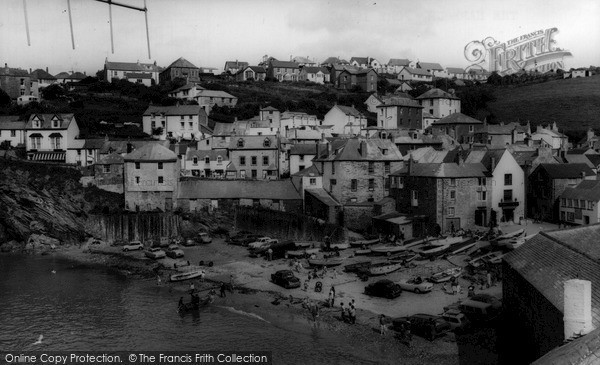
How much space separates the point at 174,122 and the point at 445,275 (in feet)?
177

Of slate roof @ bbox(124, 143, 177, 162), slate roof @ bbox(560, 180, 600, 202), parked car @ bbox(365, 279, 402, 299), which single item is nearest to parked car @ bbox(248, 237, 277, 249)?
slate roof @ bbox(124, 143, 177, 162)

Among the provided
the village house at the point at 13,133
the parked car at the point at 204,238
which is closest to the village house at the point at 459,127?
the parked car at the point at 204,238

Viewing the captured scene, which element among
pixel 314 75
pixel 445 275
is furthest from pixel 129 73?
pixel 445 275

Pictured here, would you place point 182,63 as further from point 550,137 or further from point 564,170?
point 564,170

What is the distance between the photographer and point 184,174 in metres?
62.9

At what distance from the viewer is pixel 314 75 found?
420 ft

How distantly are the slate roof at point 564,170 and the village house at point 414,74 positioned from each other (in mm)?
93196

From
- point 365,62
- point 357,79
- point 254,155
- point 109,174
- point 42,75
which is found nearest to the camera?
point 109,174

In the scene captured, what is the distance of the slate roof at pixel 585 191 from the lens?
44625 millimetres

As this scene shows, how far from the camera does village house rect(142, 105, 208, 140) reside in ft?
258

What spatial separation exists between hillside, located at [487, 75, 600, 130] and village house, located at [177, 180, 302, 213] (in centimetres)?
6387

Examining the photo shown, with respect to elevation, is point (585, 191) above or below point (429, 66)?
below

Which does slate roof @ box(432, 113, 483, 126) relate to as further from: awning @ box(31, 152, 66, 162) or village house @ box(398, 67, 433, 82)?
village house @ box(398, 67, 433, 82)

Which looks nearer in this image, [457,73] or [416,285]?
[416,285]
